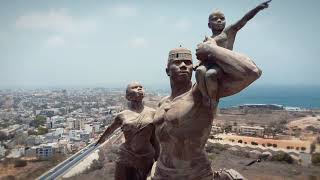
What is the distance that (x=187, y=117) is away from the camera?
144 inches

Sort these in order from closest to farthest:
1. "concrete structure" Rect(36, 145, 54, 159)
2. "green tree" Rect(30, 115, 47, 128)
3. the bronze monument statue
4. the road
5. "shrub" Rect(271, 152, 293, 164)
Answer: the bronze monument statue, the road, "shrub" Rect(271, 152, 293, 164), "concrete structure" Rect(36, 145, 54, 159), "green tree" Rect(30, 115, 47, 128)

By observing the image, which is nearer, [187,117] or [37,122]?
[187,117]

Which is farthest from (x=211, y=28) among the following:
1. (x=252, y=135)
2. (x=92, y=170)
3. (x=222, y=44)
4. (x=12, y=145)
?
(x=12, y=145)

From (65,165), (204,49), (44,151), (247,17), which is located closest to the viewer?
(204,49)

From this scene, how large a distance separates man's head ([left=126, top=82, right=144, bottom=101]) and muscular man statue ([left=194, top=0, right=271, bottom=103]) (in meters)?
1.03

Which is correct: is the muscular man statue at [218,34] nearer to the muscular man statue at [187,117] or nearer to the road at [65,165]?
the muscular man statue at [187,117]

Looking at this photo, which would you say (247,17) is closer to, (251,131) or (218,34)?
(218,34)

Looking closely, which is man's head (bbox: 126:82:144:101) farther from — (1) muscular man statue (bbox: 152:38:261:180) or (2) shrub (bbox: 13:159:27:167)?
(2) shrub (bbox: 13:159:27:167)

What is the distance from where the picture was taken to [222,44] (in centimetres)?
372

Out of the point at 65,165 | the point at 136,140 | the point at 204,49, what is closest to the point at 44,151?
the point at 65,165

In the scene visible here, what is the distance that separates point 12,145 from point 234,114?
54600 mm

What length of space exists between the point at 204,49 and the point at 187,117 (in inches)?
26.7

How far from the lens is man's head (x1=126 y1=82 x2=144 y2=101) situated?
447 centimetres

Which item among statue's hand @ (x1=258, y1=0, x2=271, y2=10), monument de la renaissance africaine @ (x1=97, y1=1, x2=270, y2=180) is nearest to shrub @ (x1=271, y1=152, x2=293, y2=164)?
monument de la renaissance africaine @ (x1=97, y1=1, x2=270, y2=180)
